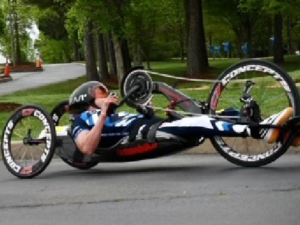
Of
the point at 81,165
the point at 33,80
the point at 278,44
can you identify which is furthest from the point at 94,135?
the point at 278,44

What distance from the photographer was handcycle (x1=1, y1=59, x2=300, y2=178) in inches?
248

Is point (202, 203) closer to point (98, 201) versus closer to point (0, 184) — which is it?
point (98, 201)

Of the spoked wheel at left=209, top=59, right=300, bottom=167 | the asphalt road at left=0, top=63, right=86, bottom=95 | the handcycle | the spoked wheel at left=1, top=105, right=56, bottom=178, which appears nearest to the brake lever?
the handcycle

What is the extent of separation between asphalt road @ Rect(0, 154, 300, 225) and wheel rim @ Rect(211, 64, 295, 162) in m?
0.18

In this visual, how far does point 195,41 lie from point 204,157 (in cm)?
2485

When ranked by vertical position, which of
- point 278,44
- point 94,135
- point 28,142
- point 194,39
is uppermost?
point 194,39

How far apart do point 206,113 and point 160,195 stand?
1.28m

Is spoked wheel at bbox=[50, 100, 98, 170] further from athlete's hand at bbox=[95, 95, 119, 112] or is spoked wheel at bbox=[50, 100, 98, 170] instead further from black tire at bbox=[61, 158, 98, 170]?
athlete's hand at bbox=[95, 95, 119, 112]

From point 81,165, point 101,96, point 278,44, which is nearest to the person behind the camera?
point 101,96

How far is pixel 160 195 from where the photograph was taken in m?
5.53

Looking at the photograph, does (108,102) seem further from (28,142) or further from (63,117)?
(63,117)

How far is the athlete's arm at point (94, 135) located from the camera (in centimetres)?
655

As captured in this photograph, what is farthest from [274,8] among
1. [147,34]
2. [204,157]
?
[204,157]

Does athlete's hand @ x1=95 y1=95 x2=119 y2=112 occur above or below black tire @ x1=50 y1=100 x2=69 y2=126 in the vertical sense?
above
